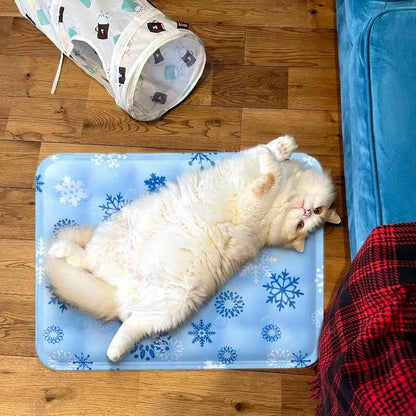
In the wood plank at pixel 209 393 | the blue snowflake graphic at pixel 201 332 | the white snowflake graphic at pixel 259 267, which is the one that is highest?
the white snowflake graphic at pixel 259 267

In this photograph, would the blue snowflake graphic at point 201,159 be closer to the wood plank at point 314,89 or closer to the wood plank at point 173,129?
the wood plank at point 173,129

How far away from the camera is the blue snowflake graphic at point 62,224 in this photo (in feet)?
5.33

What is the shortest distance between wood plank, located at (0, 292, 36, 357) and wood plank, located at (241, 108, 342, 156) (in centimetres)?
95

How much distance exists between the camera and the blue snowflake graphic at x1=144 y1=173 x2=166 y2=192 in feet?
5.47

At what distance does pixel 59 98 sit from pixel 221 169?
77 centimetres

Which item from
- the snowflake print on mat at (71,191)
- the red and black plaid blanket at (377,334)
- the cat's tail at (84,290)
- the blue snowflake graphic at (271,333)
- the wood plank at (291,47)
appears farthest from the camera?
Result: the wood plank at (291,47)

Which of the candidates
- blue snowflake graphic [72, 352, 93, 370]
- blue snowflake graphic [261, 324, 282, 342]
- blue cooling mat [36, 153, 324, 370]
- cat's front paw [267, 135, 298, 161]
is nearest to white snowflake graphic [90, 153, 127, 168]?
blue cooling mat [36, 153, 324, 370]

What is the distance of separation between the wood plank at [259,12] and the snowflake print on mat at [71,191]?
2.65 feet

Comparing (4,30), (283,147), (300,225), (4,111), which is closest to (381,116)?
(283,147)

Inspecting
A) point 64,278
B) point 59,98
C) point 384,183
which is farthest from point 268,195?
point 59,98

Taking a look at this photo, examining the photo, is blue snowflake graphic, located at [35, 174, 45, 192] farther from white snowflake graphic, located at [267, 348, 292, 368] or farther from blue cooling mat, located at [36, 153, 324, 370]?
white snowflake graphic, located at [267, 348, 292, 368]

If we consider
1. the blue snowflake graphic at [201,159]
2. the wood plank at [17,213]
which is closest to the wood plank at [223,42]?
the blue snowflake graphic at [201,159]

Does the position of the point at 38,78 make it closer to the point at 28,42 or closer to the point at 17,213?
the point at 28,42

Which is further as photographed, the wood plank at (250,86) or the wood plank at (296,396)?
the wood plank at (250,86)
